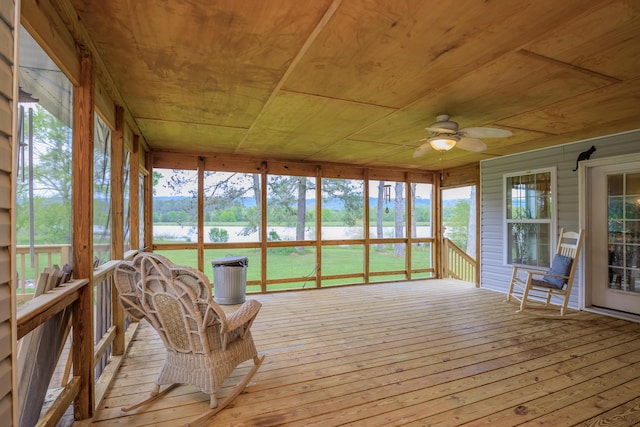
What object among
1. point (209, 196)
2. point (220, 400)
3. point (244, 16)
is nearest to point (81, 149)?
point (244, 16)

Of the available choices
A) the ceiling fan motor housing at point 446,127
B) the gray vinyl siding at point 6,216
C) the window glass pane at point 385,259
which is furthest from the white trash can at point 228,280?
the gray vinyl siding at point 6,216

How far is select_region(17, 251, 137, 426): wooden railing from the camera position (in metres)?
1.41

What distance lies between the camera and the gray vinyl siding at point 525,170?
440cm

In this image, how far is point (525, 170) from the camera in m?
5.43

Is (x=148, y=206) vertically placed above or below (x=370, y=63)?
below

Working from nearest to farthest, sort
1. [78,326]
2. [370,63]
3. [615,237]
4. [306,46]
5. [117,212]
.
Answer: [78,326], [306,46], [370,63], [117,212], [615,237]

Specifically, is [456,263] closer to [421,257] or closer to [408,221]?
[421,257]

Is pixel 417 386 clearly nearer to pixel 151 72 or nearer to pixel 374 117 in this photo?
pixel 374 117

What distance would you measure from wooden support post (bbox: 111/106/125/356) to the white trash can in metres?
1.87

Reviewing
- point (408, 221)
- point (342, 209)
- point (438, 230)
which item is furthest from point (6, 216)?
point (438, 230)

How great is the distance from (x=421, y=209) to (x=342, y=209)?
2.00 meters

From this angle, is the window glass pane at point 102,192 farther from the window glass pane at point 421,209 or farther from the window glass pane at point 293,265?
the window glass pane at point 421,209

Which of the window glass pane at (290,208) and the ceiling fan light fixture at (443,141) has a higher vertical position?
the ceiling fan light fixture at (443,141)

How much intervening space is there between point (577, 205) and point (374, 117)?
358cm
